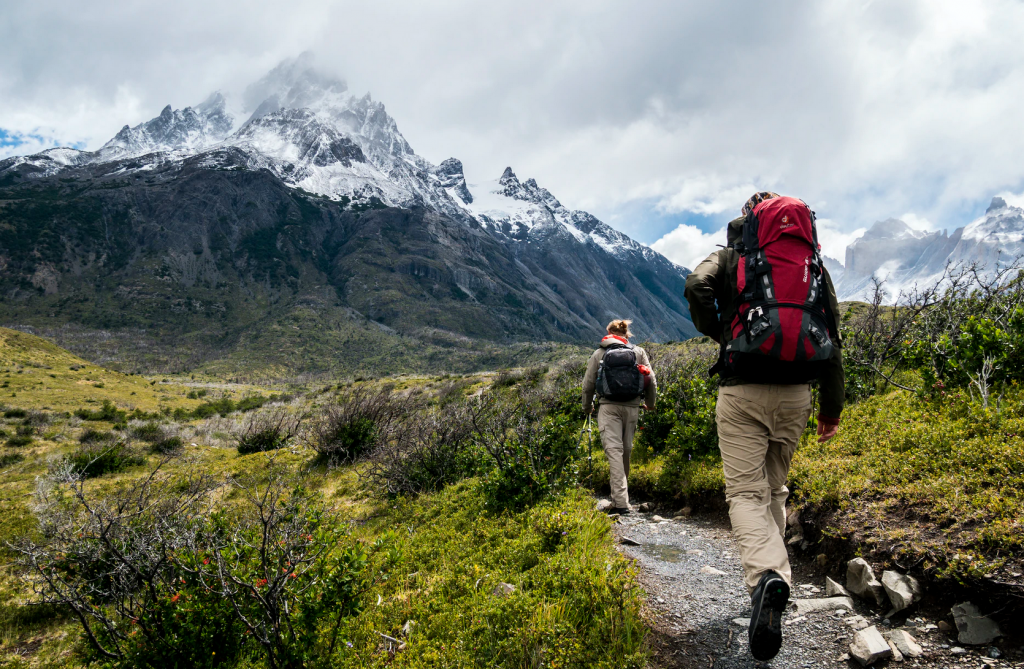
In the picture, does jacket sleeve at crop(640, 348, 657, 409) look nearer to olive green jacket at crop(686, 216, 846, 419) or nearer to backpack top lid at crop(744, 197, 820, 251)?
olive green jacket at crop(686, 216, 846, 419)

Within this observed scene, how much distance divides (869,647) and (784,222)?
8.39ft

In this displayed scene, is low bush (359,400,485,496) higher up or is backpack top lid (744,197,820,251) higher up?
backpack top lid (744,197,820,251)

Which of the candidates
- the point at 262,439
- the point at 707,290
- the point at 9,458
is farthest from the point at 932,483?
the point at 9,458

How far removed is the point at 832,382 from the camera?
321 centimetres

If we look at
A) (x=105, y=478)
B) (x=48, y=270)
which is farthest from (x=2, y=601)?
(x=48, y=270)

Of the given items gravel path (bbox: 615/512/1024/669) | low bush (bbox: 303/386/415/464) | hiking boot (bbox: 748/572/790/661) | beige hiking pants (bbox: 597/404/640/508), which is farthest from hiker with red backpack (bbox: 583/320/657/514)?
low bush (bbox: 303/386/415/464)

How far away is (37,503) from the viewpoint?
7.02m

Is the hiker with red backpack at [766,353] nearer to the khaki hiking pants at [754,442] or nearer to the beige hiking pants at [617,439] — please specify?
the khaki hiking pants at [754,442]

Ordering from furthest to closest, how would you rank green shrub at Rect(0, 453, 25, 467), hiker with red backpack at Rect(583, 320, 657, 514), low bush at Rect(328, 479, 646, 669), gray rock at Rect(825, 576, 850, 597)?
green shrub at Rect(0, 453, 25, 467)
hiker with red backpack at Rect(583, 320, 657, 514)
gray rock at Rect(825, 576, 850, 597)
low bush at Rect(328, 479, 646, 669)

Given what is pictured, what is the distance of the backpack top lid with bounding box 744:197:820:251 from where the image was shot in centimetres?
304

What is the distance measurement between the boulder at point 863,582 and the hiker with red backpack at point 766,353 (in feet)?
2.79

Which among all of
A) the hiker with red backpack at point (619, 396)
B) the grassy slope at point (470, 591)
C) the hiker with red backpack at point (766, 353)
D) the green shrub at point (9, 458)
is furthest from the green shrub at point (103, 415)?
the hiker with red backpack at point (766, 353)

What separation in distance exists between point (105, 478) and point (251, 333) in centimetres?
14786

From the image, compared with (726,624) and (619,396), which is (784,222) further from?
(619,396)
